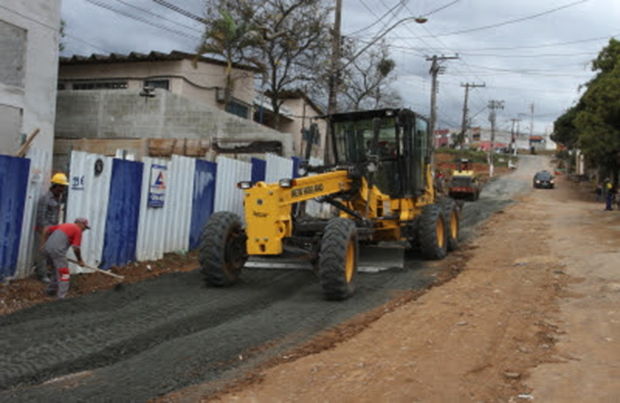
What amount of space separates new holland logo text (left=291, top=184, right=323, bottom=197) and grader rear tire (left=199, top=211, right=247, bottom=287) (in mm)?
1036

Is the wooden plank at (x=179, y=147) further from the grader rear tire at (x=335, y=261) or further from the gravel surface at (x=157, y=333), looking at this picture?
the grader rear tire at (x=335, y=261)

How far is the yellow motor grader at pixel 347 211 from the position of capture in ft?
26.7

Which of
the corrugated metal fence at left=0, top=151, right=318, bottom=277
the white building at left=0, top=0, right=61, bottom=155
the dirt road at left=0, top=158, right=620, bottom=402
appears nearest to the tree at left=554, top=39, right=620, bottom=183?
→ the dirt road at left=0, top=158, right=620, bottom=402

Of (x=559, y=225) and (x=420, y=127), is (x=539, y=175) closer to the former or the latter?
(x=559, y=225)

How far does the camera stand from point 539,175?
47531mm

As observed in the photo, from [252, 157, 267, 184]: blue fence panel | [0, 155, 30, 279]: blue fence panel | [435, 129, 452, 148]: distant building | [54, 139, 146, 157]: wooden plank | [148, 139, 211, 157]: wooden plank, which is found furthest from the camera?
[435, 129, 452, 148]: distant building

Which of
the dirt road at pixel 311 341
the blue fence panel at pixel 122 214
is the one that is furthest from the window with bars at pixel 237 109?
the dirt road at pixel 311 341

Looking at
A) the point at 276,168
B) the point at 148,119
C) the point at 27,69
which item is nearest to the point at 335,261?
the point at 276,168

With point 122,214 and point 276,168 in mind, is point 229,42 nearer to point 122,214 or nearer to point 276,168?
point 276,168

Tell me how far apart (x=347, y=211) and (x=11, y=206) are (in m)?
5.24

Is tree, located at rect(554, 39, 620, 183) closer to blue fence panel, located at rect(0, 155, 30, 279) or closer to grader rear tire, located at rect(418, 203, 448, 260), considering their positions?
grader rear tire, located at rect(418, 203, 448, 260)

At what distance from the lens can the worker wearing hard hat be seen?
7875mm

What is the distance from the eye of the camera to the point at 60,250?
24.0 feet

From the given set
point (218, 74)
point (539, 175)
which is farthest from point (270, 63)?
point (539, 175)
